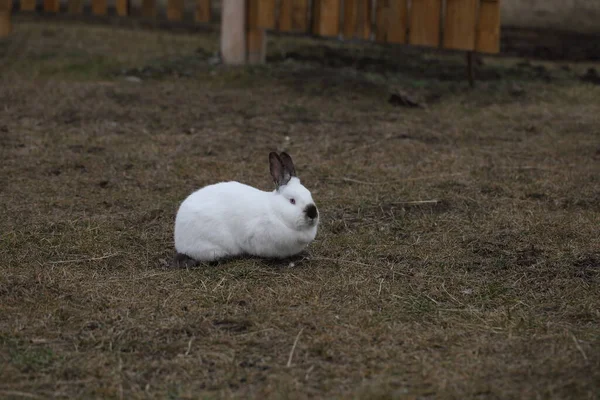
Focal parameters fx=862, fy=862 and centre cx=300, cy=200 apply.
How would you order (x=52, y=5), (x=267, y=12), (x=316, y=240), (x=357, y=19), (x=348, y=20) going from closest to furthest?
(x=316, y=240)
(x=357, y=19)
(x=348, y=20)
(x=267, y=12)
(x=52, y=5)

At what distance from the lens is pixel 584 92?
936 cm

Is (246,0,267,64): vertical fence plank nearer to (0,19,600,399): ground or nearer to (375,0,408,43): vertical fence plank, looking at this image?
(0,19,600,399): ground

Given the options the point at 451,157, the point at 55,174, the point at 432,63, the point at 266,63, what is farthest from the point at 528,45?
the point at 55,174

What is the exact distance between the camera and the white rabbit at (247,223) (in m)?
4.46

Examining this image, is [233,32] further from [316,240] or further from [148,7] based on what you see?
[316,240]

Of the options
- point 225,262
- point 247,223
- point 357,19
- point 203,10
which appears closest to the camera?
point 247,223

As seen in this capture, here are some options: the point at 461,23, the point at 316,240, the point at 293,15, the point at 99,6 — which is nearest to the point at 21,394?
the point at 316,240

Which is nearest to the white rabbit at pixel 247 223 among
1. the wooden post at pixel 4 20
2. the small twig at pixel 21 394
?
the small twig at pixel 21 394

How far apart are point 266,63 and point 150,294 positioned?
6.58 m

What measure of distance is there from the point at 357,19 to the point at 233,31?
1.60m

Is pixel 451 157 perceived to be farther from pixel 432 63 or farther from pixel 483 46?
pixel 432 63

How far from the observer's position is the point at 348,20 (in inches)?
374

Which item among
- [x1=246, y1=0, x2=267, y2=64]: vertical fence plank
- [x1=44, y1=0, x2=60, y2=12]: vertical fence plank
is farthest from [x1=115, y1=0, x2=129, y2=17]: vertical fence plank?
[x1=246, y1=0, x2=267, y2=64]: vertical fence plank

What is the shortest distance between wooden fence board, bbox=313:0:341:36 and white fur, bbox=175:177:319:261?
5215 millimetres
